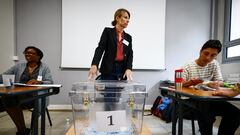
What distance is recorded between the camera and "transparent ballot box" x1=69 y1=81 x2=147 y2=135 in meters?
0.85

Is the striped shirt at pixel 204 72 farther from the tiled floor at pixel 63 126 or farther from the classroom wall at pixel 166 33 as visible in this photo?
the classroom wall at pixel 166 33

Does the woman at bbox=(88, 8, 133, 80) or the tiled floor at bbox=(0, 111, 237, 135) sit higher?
the woman at bbox=(88, 8, 133, 80)

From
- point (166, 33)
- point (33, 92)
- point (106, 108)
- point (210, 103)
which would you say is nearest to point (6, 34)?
point (33, 92)

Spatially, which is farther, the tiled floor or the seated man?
the tiled floor

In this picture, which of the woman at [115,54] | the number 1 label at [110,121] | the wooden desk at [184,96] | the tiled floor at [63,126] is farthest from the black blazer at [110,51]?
the tiled floor at [63,126]

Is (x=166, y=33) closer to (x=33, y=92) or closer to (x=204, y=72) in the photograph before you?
(x=204, y=72)

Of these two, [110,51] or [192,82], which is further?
[110,51]

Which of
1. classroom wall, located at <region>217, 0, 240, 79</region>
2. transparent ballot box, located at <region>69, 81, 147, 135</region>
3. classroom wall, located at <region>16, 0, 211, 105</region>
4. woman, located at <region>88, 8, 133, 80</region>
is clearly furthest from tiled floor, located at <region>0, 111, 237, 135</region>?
transparent ballot box, located at <region>69, 81, 147, 135</region>

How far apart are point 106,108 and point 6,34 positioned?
10.8 feet

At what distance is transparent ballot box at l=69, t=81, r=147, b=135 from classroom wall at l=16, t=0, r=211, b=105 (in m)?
2.92

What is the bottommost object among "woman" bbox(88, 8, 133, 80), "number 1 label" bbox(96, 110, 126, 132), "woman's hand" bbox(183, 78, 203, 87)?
"number 1 label" bbox(96, 110, 126, 132)

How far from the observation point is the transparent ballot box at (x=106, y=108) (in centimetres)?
85

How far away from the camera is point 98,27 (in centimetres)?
378

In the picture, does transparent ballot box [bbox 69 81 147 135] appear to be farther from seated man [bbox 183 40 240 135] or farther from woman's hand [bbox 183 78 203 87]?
woman's hand [bbox 183 78 203 87]
